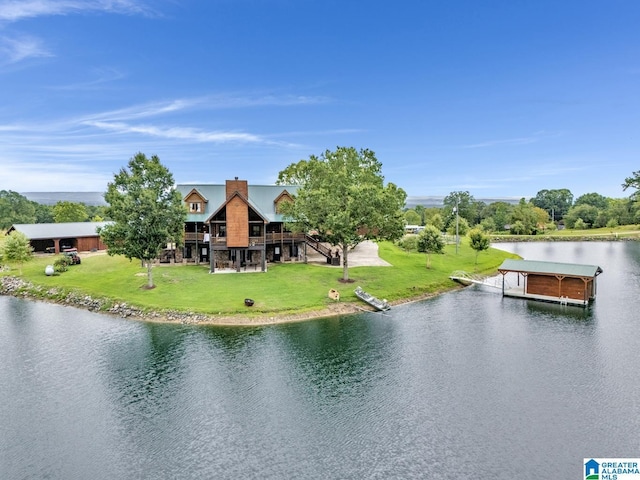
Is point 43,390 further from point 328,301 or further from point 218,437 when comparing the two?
point 328,301

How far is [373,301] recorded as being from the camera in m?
41.7

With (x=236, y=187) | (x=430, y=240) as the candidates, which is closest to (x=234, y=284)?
(x=236, y=187)

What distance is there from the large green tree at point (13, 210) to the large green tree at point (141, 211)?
95789 millimetres

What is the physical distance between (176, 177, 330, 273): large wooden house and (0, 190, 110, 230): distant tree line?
5585 cm

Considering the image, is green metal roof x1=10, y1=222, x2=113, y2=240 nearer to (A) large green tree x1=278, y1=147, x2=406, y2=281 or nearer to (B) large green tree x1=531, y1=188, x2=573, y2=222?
(A) large green tree x1=278, y1=147, x2=406, y2=281

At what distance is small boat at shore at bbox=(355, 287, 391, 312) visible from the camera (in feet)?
134

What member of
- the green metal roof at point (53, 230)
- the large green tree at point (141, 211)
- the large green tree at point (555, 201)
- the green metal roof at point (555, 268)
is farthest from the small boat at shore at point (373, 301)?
the large green tree at point (555, 201)

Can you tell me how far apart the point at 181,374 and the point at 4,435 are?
913 centimetres

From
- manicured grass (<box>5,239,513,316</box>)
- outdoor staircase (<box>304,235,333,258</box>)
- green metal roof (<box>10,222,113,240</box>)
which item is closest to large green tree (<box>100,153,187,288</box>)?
manicured grass (<box>5,239,513,316</box>)

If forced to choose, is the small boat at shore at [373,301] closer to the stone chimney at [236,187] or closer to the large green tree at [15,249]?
the stone chimney at [236,187]

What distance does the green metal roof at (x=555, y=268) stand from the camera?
1676 inches

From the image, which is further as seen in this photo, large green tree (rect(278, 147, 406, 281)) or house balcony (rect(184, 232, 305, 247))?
house balcony (rect(184, 232, 305, 247))

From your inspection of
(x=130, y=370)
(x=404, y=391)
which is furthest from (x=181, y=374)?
(x=404, y=391)

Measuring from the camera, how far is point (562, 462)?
1719 centimetres
